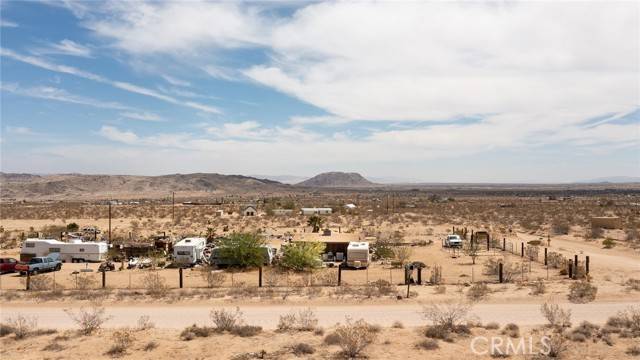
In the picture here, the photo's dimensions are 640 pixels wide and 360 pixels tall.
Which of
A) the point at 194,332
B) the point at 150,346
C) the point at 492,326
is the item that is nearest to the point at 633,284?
the point at 492,326

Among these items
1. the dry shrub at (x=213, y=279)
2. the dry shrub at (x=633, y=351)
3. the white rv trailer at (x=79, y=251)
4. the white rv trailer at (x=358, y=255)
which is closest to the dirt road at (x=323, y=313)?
the dry shrub at (x=633, y=351)

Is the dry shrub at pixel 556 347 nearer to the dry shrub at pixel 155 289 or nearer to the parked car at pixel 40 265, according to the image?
the dry shrub at pixel 155 289

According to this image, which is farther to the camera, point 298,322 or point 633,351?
point 298,322

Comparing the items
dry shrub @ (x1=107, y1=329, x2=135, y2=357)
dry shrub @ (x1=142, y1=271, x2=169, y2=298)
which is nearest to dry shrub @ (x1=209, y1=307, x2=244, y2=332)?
dry shrub @ (x1=107, y1=329, x2=135, y2=357)

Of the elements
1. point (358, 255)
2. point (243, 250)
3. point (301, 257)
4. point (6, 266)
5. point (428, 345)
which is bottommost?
point (6, 266)

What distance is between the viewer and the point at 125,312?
2205 centimetres

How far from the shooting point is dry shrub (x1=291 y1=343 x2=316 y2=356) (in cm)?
1655

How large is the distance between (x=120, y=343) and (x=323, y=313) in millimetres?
7982

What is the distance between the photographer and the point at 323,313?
21359mm

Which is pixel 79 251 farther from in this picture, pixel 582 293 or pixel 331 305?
pixel 582 293

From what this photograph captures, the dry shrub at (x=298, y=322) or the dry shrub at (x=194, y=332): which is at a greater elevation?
the dry shrub at (x=298, y=322)

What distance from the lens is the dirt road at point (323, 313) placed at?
66.0 ft

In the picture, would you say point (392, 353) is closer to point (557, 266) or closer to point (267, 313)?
point (267, 313)
